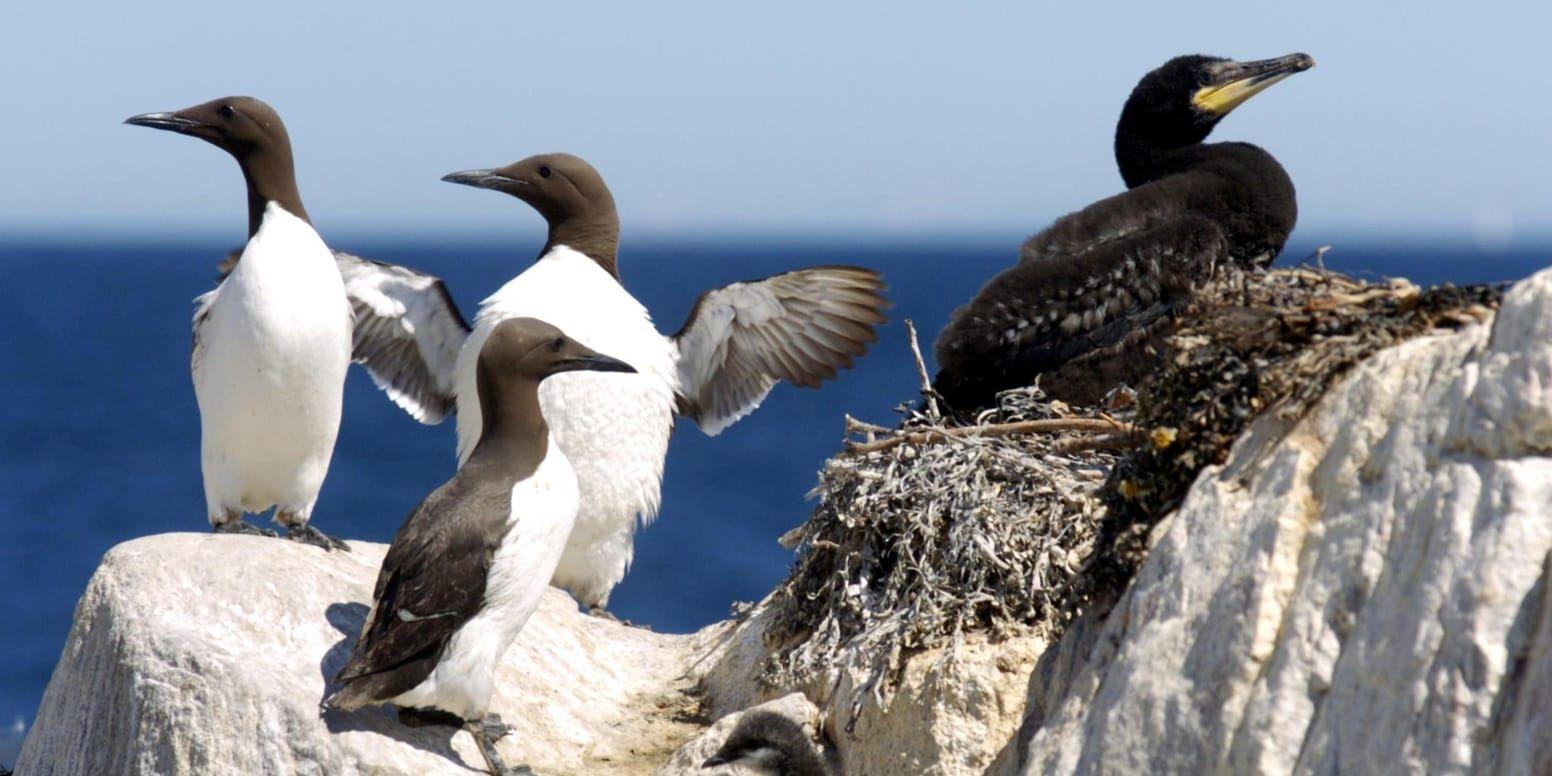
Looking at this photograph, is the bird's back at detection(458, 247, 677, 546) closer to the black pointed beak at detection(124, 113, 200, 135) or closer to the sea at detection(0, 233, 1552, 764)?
the black pointed beak at detection(124, 113, 200, 135)

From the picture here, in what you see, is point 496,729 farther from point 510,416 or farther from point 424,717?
point 510,416

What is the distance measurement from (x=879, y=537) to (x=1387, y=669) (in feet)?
9.73

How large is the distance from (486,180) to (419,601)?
3.38 m

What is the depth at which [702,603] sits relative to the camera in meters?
30.8

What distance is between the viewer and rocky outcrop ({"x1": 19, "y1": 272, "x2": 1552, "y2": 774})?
122 inches

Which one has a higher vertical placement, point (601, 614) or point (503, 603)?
point (503, 603)

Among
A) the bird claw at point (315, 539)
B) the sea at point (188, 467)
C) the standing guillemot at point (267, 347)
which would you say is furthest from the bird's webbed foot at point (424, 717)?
the sea at point (188, 467)

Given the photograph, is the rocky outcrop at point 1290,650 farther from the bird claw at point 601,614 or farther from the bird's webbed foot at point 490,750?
the bird claw at point 601,614

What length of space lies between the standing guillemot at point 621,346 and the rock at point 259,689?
1317 millimetres

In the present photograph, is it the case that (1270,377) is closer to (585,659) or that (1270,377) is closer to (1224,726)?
(1224,726)

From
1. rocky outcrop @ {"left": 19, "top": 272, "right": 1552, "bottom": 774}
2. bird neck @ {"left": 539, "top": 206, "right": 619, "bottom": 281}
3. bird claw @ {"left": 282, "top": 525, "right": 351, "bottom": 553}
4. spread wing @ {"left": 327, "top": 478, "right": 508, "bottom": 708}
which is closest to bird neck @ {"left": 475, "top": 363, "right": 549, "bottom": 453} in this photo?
spread wing @ {"left": 327, "top": 478, "right": 508, "bottom": 708}

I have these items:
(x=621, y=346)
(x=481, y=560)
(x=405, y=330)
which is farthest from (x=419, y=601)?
(x=405, y=330)

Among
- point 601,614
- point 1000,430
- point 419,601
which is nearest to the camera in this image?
point 419,601

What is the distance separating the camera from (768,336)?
887 cm
